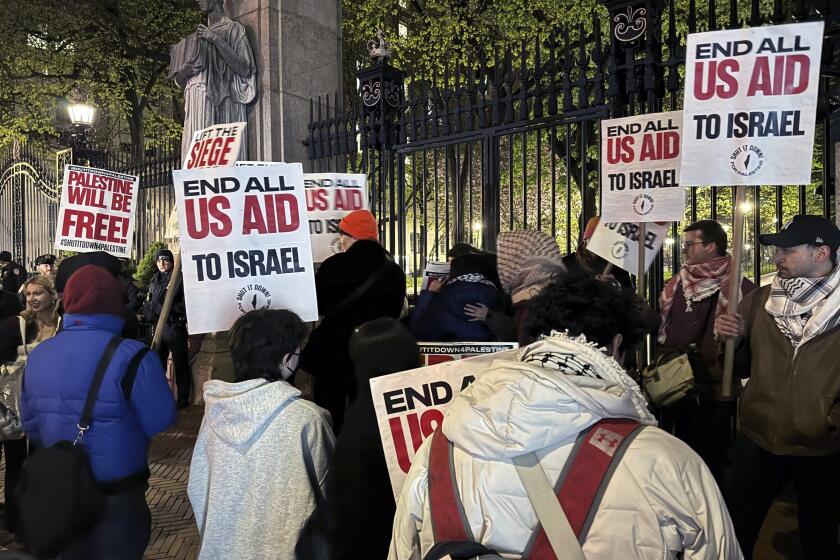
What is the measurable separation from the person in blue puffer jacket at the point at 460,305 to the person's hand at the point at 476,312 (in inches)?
0.5

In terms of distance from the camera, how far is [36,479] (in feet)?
8.38

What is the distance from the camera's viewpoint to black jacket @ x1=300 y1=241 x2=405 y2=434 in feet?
14.6

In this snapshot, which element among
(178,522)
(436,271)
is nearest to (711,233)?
(436,271)

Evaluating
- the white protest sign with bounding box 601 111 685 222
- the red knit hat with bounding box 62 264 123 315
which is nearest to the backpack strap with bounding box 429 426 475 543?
the red knit hat with bounding box 62 264 123 315

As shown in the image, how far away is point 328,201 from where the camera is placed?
6.61m

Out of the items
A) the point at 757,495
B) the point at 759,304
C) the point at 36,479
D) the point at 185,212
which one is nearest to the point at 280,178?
the point at 185,212

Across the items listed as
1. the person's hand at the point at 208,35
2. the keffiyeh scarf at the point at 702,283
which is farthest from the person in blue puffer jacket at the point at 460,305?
the person's hand at the point at 208,35

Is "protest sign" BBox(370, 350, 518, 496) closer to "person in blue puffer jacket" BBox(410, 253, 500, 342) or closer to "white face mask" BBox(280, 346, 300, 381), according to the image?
"white face mask" BBox(280, 346, 300, 381)

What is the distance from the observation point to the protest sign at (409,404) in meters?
2.77

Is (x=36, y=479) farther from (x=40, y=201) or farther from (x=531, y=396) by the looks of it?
(x=40, y=201)

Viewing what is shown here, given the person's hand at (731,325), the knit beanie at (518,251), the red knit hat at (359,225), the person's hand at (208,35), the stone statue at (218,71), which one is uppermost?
the person's hand at (208,35)

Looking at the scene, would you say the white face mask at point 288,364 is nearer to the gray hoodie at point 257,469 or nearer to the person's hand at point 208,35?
the gray hoodie at point 257,469

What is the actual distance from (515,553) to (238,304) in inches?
106

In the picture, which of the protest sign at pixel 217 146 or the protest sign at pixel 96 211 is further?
the protest sign at pixel 96 211
